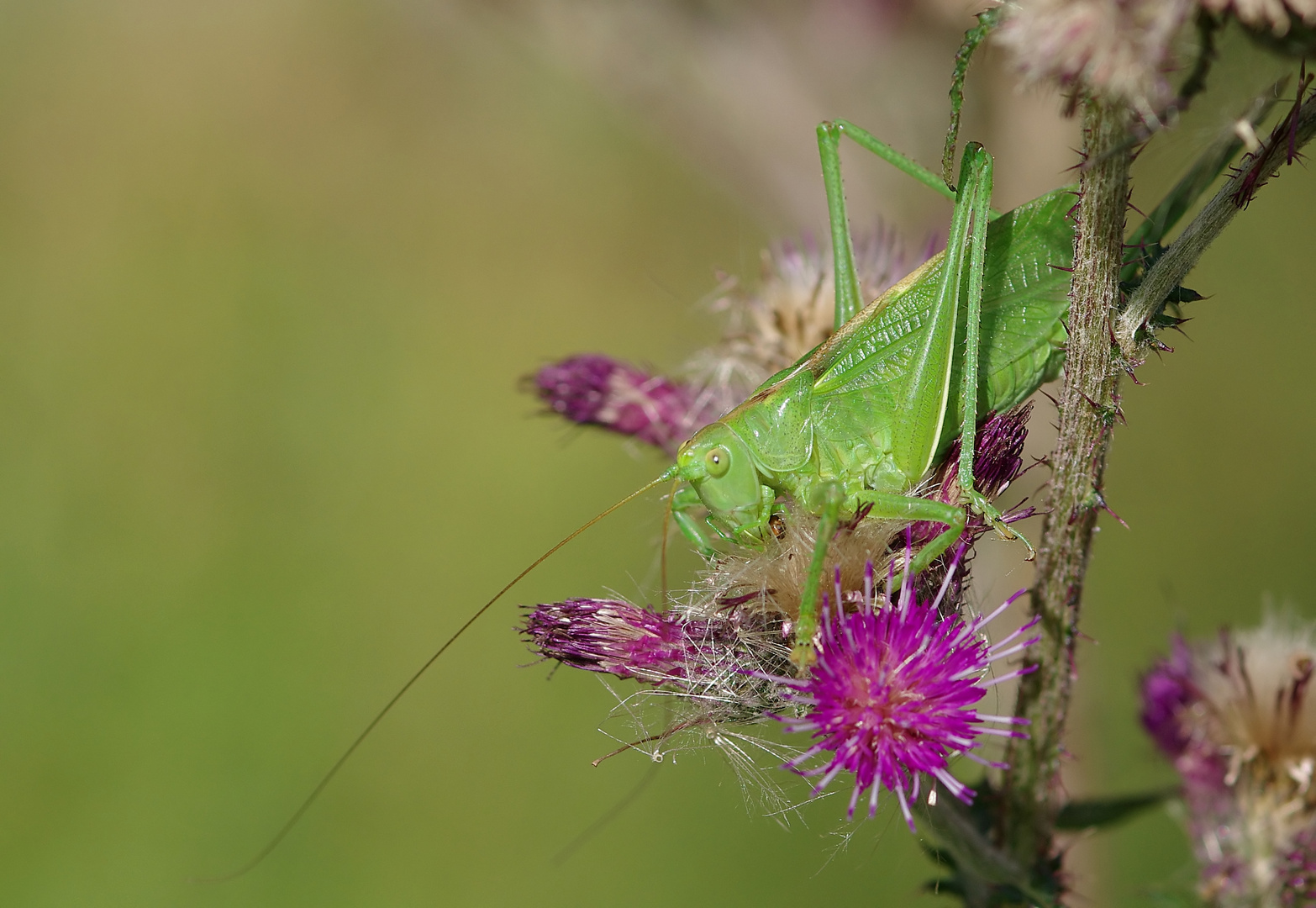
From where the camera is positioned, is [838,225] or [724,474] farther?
[838,225]

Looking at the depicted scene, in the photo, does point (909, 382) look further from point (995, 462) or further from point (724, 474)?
point (724, 474)

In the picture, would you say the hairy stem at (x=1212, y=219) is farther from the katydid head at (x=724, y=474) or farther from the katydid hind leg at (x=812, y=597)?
the katydid head at (x=724, y=474)

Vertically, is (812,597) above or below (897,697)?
above

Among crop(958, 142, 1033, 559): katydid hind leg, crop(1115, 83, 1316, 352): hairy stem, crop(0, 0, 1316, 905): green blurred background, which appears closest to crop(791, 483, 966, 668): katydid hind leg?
crop(958, 142, 1033, 559): katydid hind leg

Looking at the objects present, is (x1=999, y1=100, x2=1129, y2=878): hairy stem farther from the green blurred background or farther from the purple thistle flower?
the green blurred background

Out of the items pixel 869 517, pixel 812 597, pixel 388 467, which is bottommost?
pixel 812 597

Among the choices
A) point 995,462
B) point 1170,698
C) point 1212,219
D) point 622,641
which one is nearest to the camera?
point 1212,219

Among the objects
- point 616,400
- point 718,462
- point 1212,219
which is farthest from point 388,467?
point 1212,219
